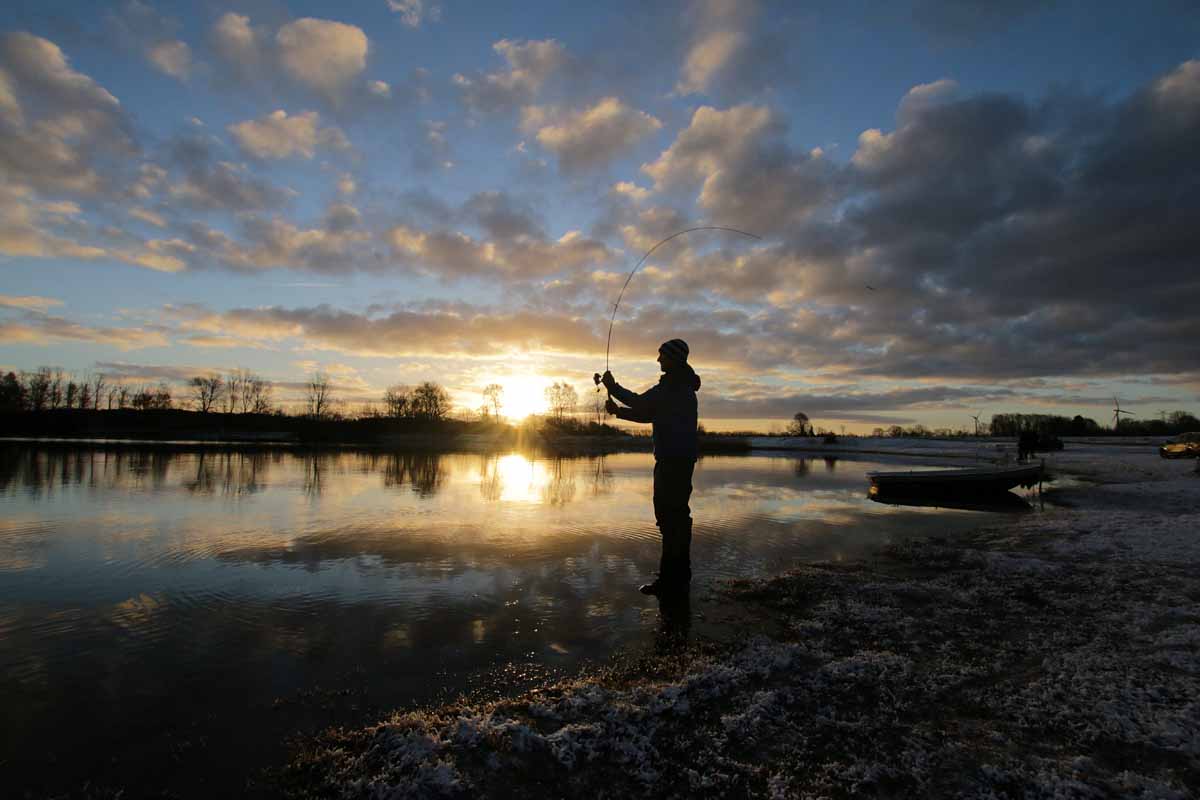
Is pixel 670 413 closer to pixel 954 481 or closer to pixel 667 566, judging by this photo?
pixel 667 566

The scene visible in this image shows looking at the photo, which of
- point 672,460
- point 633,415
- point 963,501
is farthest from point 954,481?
point 633,415

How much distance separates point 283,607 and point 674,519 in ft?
15.5

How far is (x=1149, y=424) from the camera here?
373ft

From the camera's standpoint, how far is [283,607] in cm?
636

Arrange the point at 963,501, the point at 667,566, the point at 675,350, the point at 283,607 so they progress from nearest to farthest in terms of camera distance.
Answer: the point at 283,607, the point at 667,566, the point at 675,350, the point at 963,501

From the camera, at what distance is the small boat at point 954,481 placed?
19.5 m

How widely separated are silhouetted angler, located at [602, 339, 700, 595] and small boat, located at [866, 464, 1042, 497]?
1536 cm

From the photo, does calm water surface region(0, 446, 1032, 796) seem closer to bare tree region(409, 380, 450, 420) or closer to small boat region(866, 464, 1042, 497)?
small boat region(866, 464, 1042, 497)

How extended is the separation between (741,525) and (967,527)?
5381mm

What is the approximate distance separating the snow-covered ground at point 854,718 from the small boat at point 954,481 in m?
14.0

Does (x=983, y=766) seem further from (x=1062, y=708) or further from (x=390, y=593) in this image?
(x=390, y=593)

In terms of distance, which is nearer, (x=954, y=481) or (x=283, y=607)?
A: (x=283, y=607)

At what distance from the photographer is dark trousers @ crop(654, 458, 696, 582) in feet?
23.8

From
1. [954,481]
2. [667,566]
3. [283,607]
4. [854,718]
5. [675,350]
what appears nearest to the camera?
[854,718]
